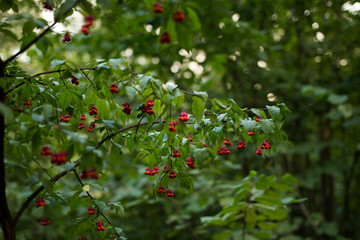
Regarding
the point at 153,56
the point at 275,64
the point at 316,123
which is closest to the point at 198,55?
the point at 153,56

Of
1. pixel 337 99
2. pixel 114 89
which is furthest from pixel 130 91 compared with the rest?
pixel 337 99

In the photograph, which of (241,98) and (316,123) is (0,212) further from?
(316,123)

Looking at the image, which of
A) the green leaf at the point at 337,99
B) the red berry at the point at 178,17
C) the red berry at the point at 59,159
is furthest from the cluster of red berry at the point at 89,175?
the green leaf at the point at 337,99

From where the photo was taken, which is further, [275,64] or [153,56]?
[275,64]

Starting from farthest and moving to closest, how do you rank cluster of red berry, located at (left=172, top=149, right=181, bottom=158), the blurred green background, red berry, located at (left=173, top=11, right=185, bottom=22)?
1. the blurred green background
2. cluster of red berry, located at (left=172, top=149, right=181, bottom=158)
3. red berry, located at (left=173, top=11, right=185, bottom=22)

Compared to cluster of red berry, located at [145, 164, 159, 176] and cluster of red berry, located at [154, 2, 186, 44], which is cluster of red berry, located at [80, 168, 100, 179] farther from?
cluster of red berry, located at [154, 2, 186, 44]

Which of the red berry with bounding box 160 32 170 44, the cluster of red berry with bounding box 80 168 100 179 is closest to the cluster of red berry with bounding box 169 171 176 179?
the cluster of red berry with bounding box 80 168 100 179

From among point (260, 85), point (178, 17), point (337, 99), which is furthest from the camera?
point (260, 85)

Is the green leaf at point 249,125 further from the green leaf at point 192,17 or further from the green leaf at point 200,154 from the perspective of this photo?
the green leaf at point 192,17

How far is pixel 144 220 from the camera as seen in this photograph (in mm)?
6434

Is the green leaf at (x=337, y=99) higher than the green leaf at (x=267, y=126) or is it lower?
higher

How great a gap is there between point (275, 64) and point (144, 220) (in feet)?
16.2

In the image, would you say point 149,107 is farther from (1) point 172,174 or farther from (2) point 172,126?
(1) point 172,174

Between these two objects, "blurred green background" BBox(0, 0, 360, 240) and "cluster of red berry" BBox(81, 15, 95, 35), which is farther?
"blurred green background" BBox(0, 0, 360, 240)
